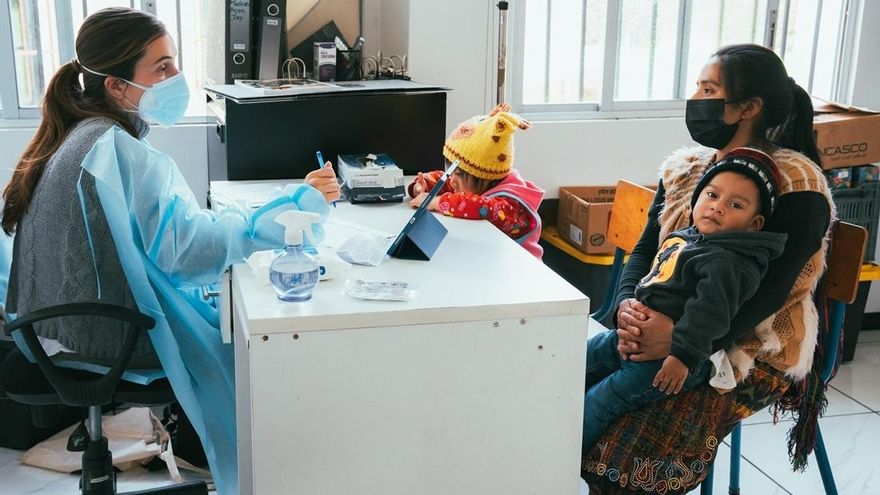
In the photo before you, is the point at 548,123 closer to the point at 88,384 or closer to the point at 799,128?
the point at 799,128

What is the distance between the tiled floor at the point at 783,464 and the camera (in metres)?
2.47

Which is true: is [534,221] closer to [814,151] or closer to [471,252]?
[471,252]

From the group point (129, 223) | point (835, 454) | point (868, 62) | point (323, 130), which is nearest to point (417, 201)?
point (323, 130)

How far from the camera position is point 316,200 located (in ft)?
6.00

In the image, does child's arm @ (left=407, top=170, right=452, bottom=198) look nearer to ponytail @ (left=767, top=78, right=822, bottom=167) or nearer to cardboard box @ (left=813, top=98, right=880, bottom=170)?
ponytail @ (left=767, top=78, right=822, bottom=167)

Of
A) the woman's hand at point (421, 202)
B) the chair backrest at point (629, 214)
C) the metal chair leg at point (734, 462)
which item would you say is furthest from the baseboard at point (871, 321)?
the woman's hand at point (421, 202)


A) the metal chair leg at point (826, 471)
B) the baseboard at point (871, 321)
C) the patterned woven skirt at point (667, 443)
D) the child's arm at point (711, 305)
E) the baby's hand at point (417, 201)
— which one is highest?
the baby's hand at point (417, 201)

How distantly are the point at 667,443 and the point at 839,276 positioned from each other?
20.2 inches

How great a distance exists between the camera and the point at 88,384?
6.02ft

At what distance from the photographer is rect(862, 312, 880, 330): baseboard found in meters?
3.70

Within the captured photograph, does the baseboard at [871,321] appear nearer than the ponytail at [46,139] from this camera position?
No

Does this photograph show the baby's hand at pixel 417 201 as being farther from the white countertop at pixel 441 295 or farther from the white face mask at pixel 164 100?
the white face mask at pixel 164 100

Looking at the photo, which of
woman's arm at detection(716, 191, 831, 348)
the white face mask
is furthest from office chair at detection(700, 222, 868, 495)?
the white face mask

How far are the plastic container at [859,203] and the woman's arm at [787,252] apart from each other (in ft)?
4.93
